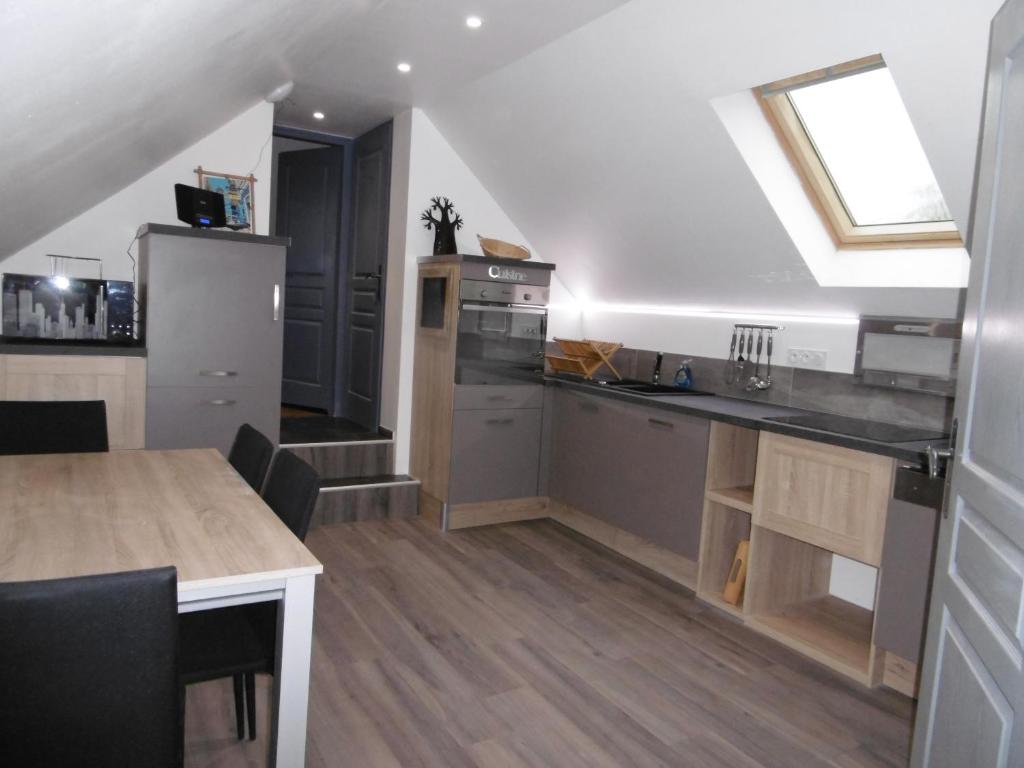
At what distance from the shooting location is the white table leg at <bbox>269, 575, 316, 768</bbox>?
5.02ft

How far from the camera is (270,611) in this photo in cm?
199

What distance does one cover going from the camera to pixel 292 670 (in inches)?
60.7

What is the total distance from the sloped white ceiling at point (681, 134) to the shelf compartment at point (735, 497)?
953 millimetres

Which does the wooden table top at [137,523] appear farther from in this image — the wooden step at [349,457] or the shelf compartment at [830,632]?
the shelf compartment at [830,632]

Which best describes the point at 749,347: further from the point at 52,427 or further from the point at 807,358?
the point at 52,427

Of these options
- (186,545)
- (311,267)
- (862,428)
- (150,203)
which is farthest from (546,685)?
(311,267)

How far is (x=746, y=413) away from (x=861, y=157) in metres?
1.20

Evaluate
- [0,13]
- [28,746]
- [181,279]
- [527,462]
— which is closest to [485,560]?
[527,462]

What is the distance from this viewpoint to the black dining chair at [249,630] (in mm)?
1823

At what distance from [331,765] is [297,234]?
4.61 m

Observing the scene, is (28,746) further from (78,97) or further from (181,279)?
(181,279)

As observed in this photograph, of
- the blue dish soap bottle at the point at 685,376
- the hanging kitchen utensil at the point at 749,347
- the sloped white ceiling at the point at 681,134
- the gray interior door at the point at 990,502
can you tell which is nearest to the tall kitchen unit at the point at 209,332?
the sloped white ceiling at the point at 681,134

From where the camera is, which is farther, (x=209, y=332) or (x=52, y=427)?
(x=209, y=332)

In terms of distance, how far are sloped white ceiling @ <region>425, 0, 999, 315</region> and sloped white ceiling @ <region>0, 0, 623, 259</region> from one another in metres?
0.24
